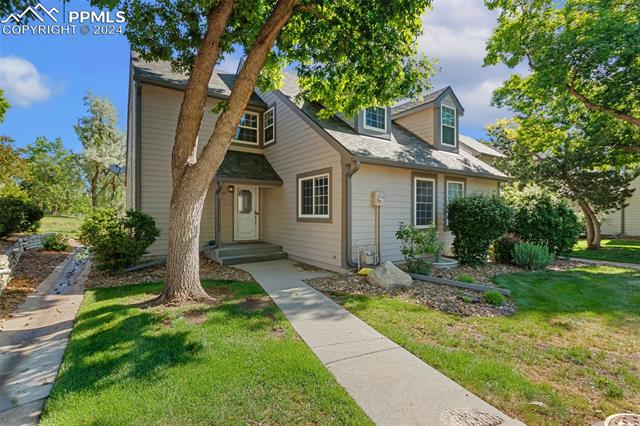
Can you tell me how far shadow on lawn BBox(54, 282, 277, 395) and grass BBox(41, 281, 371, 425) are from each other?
0.04 ft

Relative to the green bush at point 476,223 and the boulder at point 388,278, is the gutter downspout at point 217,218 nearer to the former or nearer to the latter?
the boulder at point 388,278

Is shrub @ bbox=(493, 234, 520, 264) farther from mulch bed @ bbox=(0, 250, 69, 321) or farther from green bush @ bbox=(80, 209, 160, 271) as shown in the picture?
mulch bed @ bbox=(0, 250, 69, 321)

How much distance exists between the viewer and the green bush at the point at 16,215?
10.7 meters

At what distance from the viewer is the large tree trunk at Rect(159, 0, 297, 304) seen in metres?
5.38

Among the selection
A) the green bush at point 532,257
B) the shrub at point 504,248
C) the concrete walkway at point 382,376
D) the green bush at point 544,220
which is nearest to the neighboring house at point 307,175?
the shrub at point 504,248

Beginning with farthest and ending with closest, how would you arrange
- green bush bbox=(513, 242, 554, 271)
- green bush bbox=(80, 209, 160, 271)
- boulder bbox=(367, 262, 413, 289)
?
1. green bush bbox=(513, 242, 554, 271)
2. green bush bbox=(80, 209, 160, 271)
3. boulder bbox=(367, 262, 413, 289)

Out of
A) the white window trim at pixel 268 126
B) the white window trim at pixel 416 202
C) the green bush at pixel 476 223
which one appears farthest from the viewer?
the white window trim at pixel 268 126

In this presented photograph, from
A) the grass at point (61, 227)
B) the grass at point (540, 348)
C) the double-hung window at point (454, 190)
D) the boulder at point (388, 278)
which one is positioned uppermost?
the double-hung window at point (454, 190)

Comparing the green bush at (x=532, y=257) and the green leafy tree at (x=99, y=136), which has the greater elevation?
the green leafy tree at (x=99, y=136)

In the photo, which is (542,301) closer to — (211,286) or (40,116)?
(211,286)

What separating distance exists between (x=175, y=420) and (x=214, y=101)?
10446 mm

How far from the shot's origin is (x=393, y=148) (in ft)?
31.8

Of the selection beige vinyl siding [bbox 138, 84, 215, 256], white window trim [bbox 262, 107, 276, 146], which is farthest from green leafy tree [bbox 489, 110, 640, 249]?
beige vinyl siding [bbox 138, 84, 215, 256]

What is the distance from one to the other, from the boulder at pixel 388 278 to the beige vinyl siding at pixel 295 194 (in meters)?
1.55
